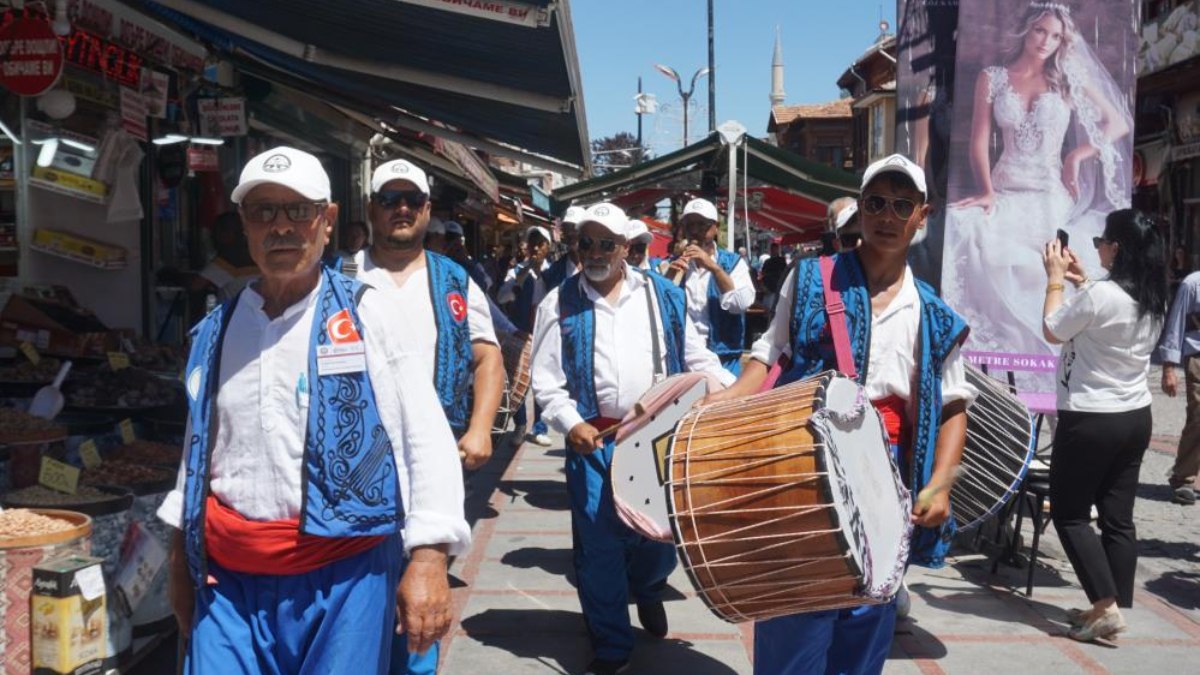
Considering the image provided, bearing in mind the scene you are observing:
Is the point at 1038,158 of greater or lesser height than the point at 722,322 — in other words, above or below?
above

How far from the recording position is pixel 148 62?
24.1 ft

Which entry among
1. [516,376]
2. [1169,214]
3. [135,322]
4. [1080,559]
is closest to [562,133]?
[516,376]

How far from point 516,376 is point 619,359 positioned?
1.78m

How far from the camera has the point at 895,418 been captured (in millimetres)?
3535

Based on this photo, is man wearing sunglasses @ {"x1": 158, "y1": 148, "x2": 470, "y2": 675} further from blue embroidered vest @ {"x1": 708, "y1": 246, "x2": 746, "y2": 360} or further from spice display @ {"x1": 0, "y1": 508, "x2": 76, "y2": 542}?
blue embroidered vest @ {"x1": 708, "y1": 246, "x2": 746, "y2": 360}

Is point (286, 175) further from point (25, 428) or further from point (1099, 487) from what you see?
point (1099, 487)

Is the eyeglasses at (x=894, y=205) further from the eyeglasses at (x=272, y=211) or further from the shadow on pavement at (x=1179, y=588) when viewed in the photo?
the shadow on pavement at (x=1179, y=588)

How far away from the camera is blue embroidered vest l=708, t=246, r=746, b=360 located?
788cm

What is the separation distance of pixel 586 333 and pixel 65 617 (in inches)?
88.2

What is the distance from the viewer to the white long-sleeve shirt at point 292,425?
256 centimetres

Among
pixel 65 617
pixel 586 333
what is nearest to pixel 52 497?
pixel 65 617

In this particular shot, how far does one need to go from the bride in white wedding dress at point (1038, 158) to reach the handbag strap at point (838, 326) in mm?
3323

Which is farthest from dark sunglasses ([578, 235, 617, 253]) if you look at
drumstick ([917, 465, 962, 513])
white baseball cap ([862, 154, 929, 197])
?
drumstick ([917, 465, 962, 513])

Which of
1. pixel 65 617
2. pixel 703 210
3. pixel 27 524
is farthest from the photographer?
pixel 703 210
